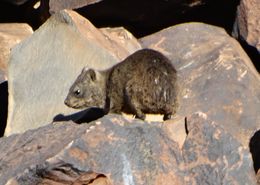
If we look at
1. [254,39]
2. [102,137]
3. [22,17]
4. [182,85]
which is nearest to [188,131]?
[102,137]

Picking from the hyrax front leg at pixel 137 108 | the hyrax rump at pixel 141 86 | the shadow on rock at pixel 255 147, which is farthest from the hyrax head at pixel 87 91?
the shadow on rock at pixel 255 147

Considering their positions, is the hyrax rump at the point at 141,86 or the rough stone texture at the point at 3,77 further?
the rough stone texture at the point at 3,77

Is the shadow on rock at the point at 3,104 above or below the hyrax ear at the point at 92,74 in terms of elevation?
below

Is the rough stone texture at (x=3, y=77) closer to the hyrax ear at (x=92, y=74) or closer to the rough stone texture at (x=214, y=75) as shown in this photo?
the hyrax ear at (x=92, y=74)

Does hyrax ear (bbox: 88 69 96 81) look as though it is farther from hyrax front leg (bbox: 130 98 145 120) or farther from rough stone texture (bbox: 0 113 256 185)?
rough stone texture (bbox: 0 113 256 185)

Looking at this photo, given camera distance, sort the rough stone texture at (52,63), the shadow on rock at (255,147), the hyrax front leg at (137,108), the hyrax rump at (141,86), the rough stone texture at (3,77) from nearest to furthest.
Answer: the shadow on rock at (255,147) < the hyrax rump at (141,86) < the hyrax front leg at (137,108) < the rough stone texture at (52,63) < the rough stone texture at (3,77)

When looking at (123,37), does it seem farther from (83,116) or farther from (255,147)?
(255,147)

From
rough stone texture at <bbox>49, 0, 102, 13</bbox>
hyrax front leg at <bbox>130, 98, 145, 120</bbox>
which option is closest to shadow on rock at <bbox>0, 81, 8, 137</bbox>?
rough stone texture at <bbox>49, 0, 102, 13</bbox>
